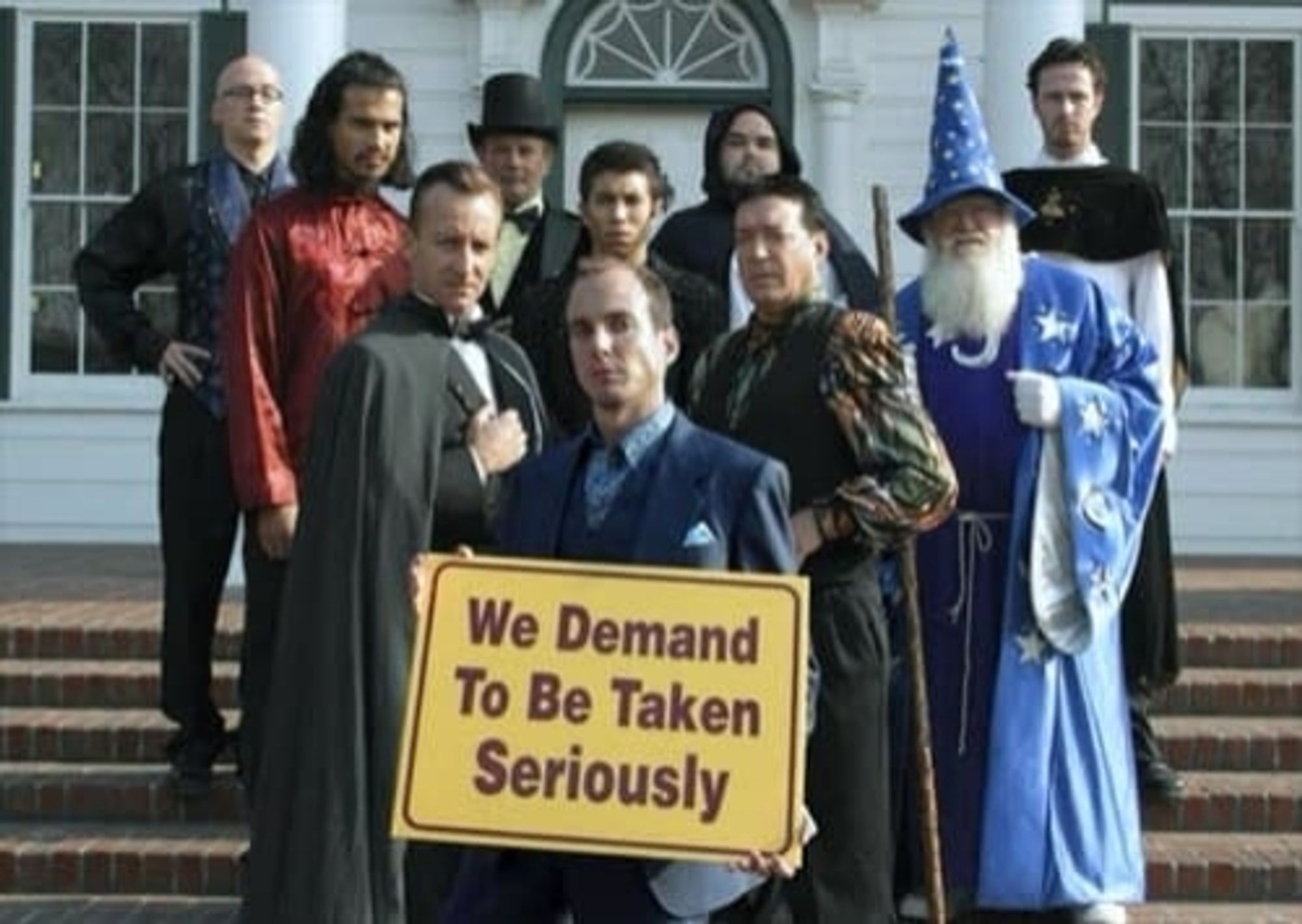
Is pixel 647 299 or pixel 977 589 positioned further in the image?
pixel 977 589

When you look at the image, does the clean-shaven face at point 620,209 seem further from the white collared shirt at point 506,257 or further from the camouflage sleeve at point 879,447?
the camouflage sleeve at point 879,447

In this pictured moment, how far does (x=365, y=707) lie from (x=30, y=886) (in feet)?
9.03

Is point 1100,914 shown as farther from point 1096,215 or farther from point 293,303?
point 293,303

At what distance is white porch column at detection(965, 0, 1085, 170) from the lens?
11.2m

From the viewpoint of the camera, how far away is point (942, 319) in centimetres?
586

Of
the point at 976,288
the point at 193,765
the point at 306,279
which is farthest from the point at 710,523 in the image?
the point at 193,765

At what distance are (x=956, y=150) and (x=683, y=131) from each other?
7304 mm

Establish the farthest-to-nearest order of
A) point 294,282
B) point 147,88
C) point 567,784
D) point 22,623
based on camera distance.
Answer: point 147,88 < point 22,623 < point 294,282 < point 567,784

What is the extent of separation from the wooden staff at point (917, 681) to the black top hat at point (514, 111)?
4.48ft

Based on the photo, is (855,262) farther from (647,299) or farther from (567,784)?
(567,784)

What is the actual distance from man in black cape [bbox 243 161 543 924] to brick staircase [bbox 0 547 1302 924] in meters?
2.11

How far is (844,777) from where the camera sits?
5168mm

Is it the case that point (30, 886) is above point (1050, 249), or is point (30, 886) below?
below

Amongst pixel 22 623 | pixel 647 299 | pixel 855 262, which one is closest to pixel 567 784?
pixel 647 299
